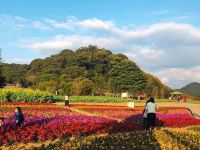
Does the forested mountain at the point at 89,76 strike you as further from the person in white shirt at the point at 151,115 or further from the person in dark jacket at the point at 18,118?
the person in dark jacket at the point at 18,118

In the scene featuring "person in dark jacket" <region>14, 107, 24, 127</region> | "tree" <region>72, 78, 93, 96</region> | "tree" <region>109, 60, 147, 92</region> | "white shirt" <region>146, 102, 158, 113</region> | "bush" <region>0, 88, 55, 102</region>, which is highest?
"tree" <region>109, 60, 147, 92</region>

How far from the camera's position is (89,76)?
103 metres

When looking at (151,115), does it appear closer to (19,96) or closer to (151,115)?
(151,115)

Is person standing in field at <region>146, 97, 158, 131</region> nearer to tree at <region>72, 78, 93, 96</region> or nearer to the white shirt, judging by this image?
the white shirt

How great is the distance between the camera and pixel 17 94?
4341 centimetres

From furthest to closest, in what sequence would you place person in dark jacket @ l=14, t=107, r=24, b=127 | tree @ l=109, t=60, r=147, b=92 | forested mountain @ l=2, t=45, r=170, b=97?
tree @ l=109, t=60, r=147, b=92 < forested mountain @ l=2, t=45, r=170, b=97 < person in dark jacket @ l=14, t=107, r=24, b=127

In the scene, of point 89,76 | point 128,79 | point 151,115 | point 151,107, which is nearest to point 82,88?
point 128,79

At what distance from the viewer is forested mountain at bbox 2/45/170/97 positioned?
7712 cm

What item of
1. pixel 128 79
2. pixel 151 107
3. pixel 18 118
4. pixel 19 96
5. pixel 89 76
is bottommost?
pixel 18 118

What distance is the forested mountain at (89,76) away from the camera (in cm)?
7712

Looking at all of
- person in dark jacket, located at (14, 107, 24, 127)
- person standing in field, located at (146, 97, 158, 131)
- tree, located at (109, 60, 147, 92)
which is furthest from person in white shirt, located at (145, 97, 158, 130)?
tree, located at (109, 60, 147, 92)

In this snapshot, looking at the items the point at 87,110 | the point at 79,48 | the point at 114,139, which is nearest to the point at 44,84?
the point at 87,110

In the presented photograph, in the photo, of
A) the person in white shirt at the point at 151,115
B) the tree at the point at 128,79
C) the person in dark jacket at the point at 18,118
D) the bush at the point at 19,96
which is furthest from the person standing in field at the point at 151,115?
the tree at the point at 128,79

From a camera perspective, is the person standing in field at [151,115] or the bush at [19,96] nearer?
the person standing in field at [151,115]
